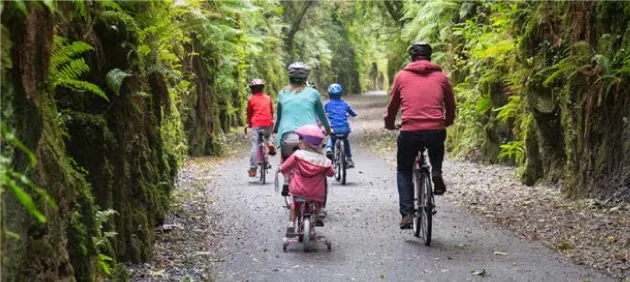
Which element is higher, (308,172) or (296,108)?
(296,108)

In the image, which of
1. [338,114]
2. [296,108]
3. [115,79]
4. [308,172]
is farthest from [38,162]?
[338,114]

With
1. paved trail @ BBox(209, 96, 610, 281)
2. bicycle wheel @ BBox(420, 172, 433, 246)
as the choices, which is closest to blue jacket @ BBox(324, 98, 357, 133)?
paved trail @ BBox(209, 96, 610, 281)

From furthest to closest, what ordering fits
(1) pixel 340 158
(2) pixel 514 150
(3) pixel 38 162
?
(2) pixel 514 150 → (1) pixel 340 158 → (3) pixel 38 162

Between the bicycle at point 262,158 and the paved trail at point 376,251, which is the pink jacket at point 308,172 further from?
the bicycle at point 262,158

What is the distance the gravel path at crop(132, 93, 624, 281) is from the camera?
24.1 ft

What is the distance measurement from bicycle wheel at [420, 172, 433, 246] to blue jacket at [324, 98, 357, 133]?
6648mm

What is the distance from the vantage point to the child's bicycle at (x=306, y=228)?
8.57 m

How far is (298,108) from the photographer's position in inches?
388

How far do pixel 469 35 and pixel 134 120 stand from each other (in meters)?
12.0

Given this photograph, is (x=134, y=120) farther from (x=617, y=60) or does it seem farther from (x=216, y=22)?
(x=216, y=22)

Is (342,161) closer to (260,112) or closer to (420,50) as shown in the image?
(260,112)

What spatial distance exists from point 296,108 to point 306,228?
184cm

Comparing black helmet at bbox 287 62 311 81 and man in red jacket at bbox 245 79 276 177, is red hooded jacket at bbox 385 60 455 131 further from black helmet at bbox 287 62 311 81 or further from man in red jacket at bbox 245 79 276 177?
man in red jacket at bbox 245 79 276 177

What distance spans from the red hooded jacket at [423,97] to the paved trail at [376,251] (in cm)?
135
